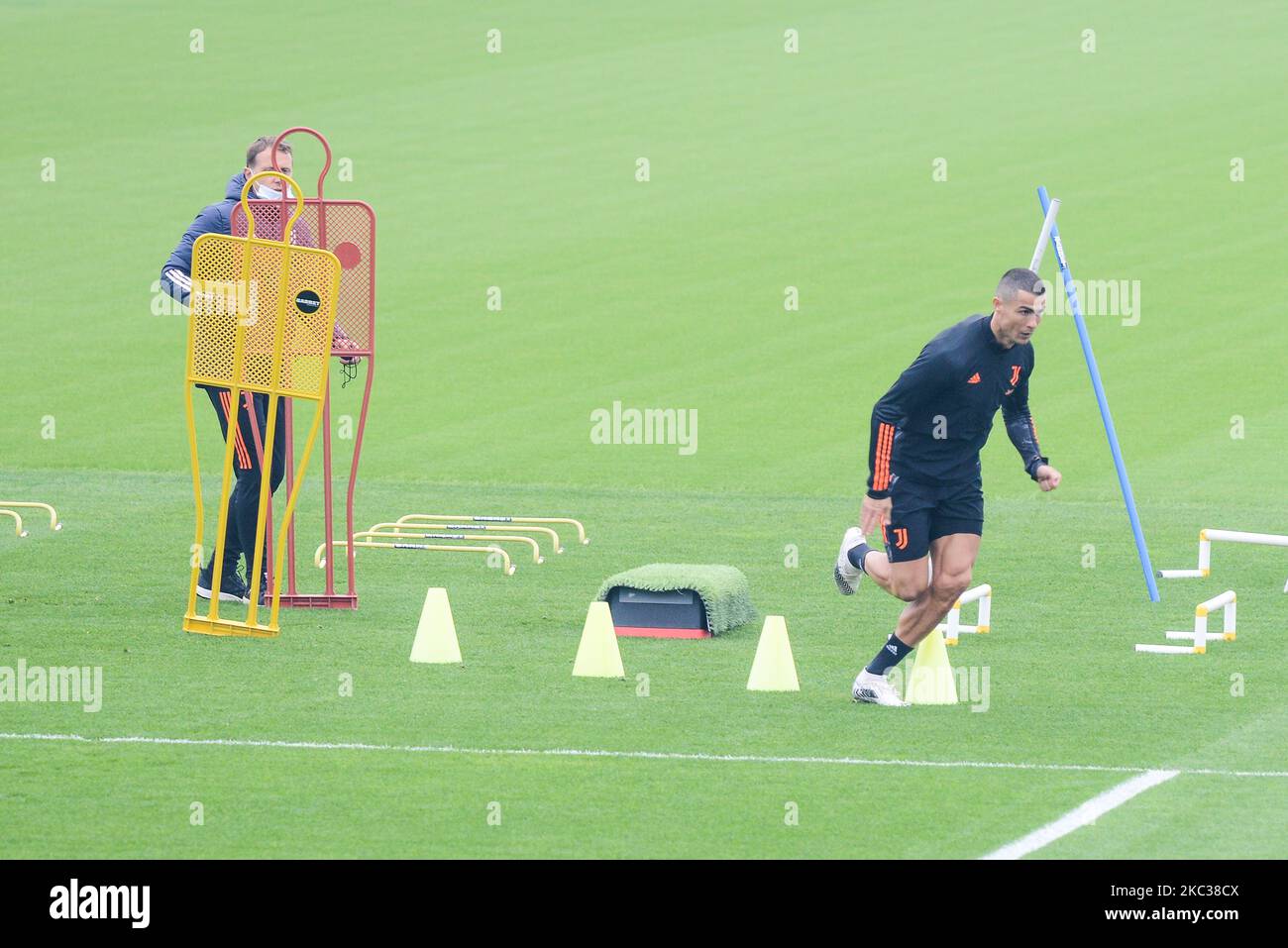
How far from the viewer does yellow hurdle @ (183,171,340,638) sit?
12.0 meters

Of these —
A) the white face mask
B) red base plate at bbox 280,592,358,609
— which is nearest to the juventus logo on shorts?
red base plate at bbox 280,592,358,609

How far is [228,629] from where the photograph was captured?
12.1 metres

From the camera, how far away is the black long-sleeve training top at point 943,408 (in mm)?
10367

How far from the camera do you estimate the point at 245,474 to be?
12.8 m

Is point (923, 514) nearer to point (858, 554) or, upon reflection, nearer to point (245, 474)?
point (858, 554)

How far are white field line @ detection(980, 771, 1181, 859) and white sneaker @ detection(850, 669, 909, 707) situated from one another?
63.5 inches

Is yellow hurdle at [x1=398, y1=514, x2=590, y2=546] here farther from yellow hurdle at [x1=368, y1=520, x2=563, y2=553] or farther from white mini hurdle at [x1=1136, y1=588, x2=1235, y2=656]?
white mini hurdle at [x1=1136, y1=588, x2=1235, y2=656]

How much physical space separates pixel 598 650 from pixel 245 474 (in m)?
2.88

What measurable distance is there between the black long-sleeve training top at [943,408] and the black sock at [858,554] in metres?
0.81

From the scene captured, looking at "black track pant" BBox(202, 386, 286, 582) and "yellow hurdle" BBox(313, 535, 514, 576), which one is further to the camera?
"yellow hurdle" BBox(313, 535, 514, 576)

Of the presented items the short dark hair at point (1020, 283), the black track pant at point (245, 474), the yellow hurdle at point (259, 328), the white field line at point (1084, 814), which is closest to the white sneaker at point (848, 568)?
the short dark hair at point (1020, 283)

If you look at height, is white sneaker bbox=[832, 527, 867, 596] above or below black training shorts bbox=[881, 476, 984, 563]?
below

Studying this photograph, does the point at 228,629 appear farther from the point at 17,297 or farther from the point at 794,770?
the point at 17,297

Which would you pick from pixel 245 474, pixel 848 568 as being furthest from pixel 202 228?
pixel 848 568
